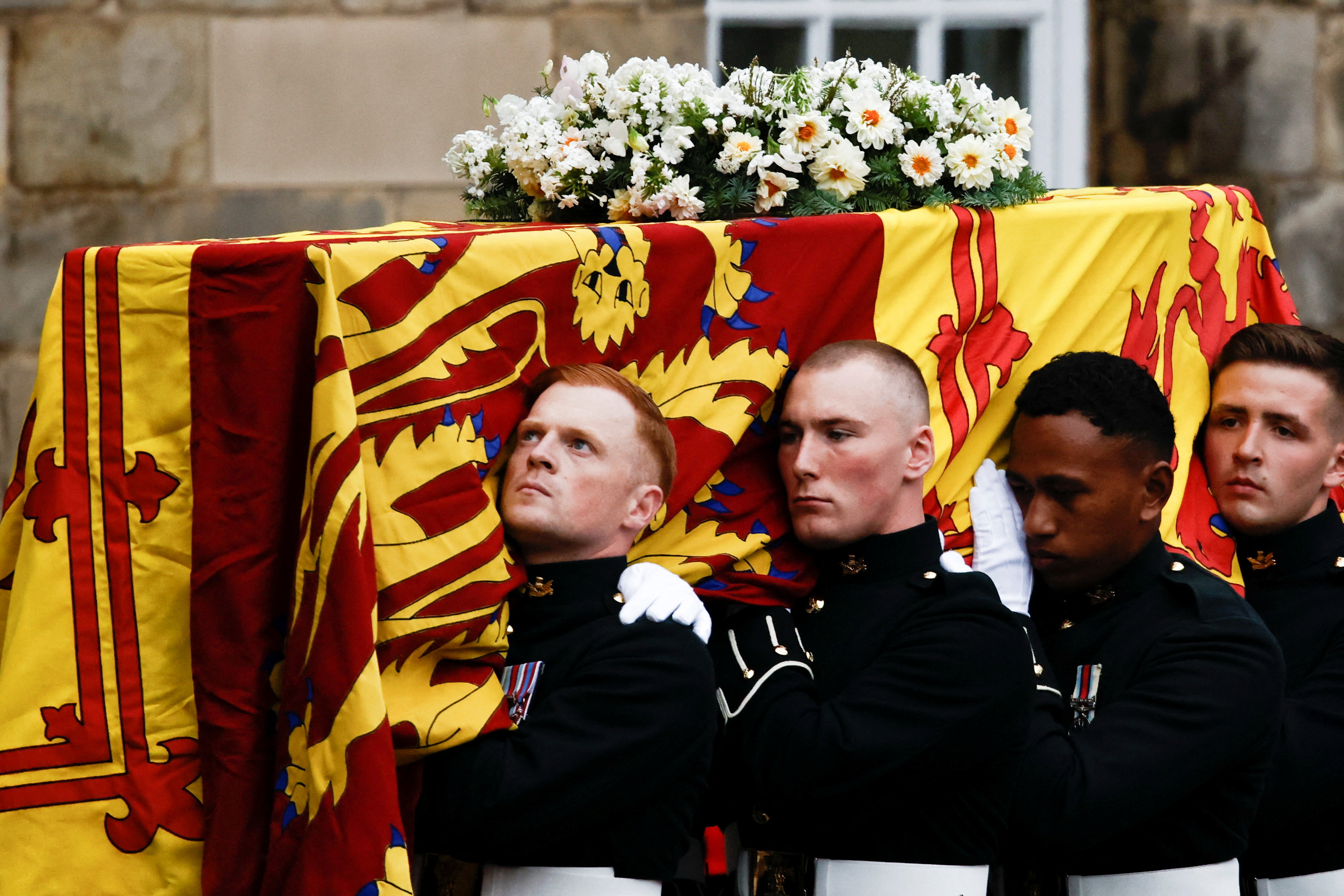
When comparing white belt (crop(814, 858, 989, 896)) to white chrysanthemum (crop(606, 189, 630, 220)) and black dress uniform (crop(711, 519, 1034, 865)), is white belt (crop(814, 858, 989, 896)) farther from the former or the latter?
white chrysanthemum (crop(606, 189, 630, 220))

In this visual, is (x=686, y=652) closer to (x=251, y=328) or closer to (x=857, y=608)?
(x=857, y=608)

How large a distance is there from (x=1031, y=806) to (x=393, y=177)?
265 centimetres

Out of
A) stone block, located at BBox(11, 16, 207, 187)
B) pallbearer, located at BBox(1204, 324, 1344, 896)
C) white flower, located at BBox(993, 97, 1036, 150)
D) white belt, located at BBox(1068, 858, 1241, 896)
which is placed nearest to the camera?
white belt, located at BBox(1068, 858, 1241, 896)

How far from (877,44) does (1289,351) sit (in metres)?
2.10

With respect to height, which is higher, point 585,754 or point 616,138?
point 616,138

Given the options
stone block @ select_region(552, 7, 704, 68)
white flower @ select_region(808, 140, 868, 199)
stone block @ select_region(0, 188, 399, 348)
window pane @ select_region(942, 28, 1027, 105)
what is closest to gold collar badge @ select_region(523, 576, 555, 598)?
white flower @ select_region(808, 140, 868, 199)

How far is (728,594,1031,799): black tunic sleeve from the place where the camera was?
2398mm

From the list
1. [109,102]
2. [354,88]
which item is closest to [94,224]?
[109,102]

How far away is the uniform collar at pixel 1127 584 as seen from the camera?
2744 millimetres

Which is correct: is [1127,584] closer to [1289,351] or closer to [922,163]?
[1289,351]

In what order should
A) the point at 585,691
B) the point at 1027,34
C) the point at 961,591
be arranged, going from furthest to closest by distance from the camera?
the point at 1027,34 < the point at 961,591 < the point at 585,691

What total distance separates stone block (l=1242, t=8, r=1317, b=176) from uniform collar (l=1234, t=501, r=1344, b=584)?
6.32ft

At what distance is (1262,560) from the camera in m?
3.05

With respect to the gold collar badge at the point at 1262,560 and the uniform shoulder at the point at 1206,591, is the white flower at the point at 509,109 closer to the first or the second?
the uniform shoulder at the point at 1206,591
